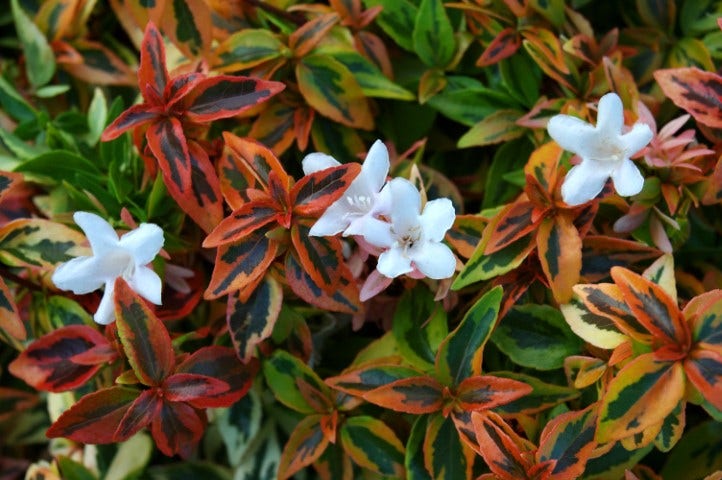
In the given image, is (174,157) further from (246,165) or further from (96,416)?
(96,416)

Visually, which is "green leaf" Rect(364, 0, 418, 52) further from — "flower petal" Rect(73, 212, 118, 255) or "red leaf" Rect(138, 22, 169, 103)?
"flower petal" Rect(73, 212, 118, 255)

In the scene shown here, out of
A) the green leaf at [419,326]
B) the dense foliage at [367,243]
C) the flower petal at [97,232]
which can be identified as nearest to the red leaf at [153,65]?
the dense foliage at [367,243]

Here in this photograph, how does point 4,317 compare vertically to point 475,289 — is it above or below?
above

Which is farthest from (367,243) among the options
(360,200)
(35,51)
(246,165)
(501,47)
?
(35,51)

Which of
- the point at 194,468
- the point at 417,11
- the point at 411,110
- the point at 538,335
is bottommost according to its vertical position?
the point at 194,468

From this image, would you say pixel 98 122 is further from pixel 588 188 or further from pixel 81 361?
pixel 588 188

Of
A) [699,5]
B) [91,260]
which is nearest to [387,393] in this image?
[91,260]

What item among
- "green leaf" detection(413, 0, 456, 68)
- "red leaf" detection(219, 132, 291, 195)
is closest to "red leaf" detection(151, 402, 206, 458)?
"red leaf" detection(219, 132, 291, 195)
